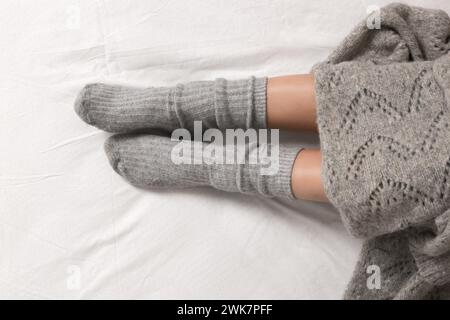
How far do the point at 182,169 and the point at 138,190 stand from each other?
110mm

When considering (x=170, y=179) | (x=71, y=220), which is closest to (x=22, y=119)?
(x=71, y=220)

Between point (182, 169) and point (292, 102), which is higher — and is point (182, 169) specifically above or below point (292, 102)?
below

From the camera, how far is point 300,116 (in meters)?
0.84

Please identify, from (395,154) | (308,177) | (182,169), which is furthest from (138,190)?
(395,154)

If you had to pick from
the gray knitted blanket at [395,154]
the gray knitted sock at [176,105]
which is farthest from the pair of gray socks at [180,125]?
the gray knitted blanket at [395,154]

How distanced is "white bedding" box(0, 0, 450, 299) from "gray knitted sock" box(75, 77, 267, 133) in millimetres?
52

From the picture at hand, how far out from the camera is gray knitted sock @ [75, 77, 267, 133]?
86cm

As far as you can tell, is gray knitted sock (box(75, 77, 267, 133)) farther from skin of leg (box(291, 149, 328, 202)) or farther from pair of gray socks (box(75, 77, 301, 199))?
skin of leg (box(291, 149, 328, 202))

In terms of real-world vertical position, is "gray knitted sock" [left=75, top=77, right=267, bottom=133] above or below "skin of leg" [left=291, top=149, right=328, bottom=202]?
above

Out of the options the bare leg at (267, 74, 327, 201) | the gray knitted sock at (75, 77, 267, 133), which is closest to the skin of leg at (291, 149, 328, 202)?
the bare leg at (267, 74, 327, 201)

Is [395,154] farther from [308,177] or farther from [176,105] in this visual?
[176,105]

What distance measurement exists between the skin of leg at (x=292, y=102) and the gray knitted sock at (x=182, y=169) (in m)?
0.05

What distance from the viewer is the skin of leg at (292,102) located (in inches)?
32.4
